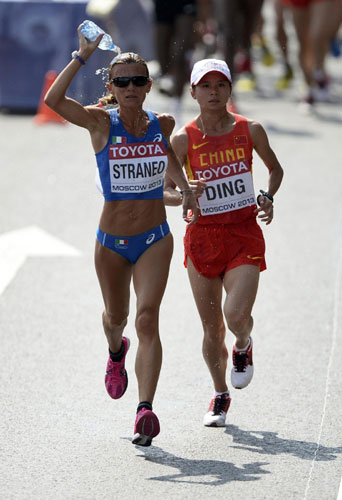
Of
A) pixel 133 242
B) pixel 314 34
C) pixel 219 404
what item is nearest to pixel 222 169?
pixel 133 242

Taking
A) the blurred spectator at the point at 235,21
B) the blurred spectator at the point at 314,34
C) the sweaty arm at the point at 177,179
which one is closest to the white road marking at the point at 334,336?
the sweaty arm at the point at 177,179

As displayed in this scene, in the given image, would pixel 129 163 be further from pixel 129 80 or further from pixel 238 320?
pixel 238 320

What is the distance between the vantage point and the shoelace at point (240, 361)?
7016 mm

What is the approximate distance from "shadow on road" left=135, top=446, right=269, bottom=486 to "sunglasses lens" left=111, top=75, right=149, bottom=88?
6.39 ft

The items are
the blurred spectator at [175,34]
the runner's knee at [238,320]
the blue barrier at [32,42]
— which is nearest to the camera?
the runner's knee at [238,320]

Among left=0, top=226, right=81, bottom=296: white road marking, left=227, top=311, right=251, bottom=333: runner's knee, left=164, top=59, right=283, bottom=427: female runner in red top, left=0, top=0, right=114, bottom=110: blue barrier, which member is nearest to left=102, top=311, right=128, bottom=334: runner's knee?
left=164, top=59, right=283, bottom=427: female runner in red top

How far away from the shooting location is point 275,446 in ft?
21.4

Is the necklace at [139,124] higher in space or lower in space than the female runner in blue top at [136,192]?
higher

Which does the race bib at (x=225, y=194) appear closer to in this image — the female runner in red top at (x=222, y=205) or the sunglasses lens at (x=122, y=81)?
the female runner in red top at (x=222, y=205)

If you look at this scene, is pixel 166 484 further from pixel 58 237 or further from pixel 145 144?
pixel 58 237

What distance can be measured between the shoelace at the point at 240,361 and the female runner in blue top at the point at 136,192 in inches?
25.6

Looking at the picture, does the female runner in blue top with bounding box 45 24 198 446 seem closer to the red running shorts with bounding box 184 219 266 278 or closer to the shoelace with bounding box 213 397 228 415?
the red running shorts with bounding box 184 219 266 278

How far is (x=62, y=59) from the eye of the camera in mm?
17172

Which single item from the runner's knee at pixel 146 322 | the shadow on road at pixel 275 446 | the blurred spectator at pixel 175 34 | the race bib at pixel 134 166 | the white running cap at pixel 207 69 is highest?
the blurred spectator at pixel 175 34
